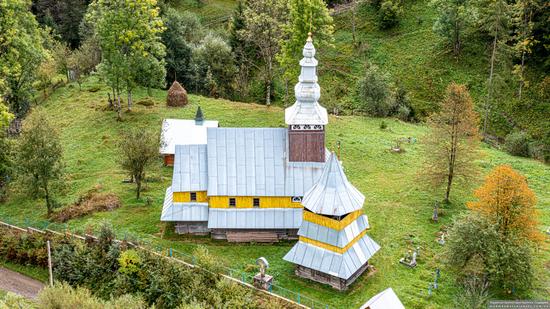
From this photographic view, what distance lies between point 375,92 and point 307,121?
2636cm

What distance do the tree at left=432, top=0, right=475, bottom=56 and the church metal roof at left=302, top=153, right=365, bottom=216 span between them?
43.2m

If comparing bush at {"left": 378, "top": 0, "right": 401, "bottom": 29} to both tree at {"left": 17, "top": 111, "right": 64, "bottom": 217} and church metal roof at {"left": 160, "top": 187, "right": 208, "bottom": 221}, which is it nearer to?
church metal roof at {"left": 160, "top": 187, "right": 208, "bottom": 221}

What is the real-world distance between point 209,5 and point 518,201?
78.9m

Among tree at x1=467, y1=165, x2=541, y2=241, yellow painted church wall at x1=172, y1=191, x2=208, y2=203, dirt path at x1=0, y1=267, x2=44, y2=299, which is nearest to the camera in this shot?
tree at x1=467, y1=165, x2=541, y2=241

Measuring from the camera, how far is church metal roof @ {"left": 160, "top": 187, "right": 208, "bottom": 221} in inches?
1550

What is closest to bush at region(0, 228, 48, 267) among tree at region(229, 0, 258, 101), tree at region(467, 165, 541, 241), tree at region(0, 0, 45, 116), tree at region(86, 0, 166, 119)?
tree at region(0, 0, 45, 116)

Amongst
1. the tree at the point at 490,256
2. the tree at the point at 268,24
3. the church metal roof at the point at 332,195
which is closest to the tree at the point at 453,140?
the tree at the point at 490,256

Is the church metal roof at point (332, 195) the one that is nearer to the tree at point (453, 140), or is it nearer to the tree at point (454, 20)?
the tree at point (453, 140)

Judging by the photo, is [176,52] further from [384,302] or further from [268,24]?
[384,302]

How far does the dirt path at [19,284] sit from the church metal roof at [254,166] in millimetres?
12851

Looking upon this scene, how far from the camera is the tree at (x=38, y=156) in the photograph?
40125 millimetres

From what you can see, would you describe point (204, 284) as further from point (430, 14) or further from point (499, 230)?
point (430, 14)

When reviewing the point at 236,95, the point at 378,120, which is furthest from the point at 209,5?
the point at 378,120

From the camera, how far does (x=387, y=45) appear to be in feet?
263
